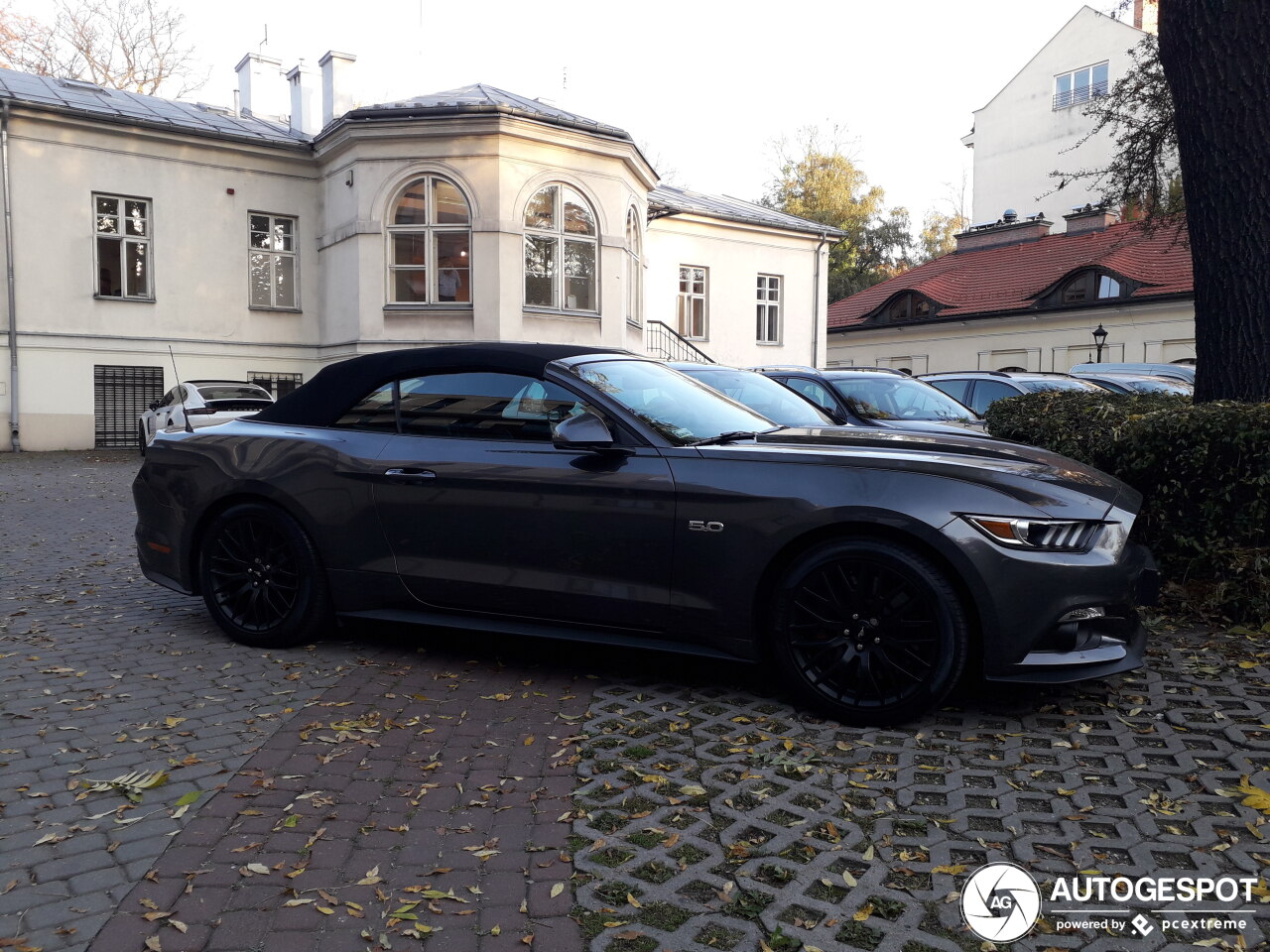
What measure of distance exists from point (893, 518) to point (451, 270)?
62.8ft

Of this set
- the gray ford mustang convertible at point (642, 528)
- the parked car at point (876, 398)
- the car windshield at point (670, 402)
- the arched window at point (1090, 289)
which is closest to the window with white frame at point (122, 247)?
the parked car at point (876, 398)

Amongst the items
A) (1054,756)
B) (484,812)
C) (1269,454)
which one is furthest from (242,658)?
(1269,454)

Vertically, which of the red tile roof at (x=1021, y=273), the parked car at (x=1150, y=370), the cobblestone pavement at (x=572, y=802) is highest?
the red tile roof at (x=1021, y=273)

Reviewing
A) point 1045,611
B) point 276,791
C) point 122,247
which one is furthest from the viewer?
point 122,247

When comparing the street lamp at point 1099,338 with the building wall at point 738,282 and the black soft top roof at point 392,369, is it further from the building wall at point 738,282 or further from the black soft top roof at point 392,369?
the black soft top roof at point 392,369

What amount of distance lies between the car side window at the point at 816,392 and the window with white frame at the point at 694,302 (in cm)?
1974

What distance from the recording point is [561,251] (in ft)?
73.8

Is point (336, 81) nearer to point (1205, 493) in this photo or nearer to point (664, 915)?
point (1205, 493)

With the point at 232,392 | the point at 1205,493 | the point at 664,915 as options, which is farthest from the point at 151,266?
the point at 664,915

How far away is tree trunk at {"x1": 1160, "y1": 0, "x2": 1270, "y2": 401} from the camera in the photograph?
22.6 ft

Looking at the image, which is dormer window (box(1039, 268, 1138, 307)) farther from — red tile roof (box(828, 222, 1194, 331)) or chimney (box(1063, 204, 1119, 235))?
chimney (box(1063, 204, 1119, 235))

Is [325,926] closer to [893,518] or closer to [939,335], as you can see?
[893,518]

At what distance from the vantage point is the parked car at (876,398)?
10.1 m

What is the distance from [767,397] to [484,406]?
9.94 ft
